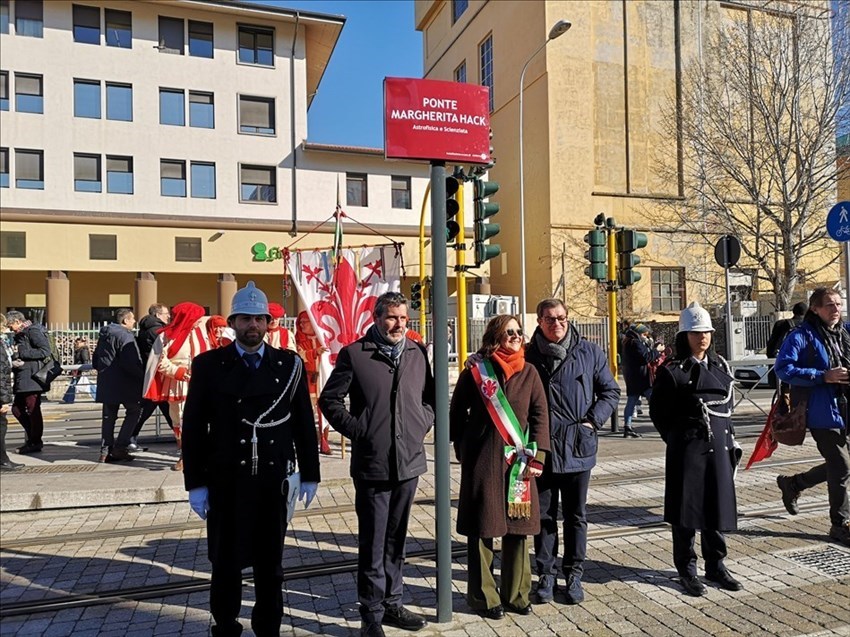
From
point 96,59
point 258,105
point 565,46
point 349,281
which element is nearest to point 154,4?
point 96,59

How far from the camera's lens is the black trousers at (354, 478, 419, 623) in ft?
13.1

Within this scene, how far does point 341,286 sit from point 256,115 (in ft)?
78.3

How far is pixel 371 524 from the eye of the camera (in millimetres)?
4078

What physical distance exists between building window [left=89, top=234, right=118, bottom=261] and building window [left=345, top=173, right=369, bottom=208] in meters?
10.1

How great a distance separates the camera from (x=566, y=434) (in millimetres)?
4617

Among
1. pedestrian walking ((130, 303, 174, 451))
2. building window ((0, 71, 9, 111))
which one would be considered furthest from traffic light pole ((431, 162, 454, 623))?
building window ((0, 71, 9, 111))

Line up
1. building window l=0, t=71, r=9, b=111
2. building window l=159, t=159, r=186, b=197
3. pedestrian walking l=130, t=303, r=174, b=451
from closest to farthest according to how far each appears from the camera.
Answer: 1. pedestrian walking l=130, t=303, r=174, b=451
2. building window l=0, t=71, r=9, b=111
3. building window l=159, t=159, r=186, b=197

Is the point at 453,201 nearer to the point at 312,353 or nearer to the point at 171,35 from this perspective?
the point at 312,353

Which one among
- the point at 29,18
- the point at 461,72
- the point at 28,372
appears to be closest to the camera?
the point at 28,372

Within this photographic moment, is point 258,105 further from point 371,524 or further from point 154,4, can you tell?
point 371,524

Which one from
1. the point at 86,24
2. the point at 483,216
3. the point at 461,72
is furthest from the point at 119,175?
the point at 483,216

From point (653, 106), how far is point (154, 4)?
23007 mm

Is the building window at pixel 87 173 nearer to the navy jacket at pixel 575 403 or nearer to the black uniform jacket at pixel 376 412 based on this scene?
the black uniform jacket at pixel 376 412

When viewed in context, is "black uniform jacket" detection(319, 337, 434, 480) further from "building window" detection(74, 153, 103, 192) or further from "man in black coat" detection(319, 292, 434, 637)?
"building window" detection(74, 153, 103, 192)
